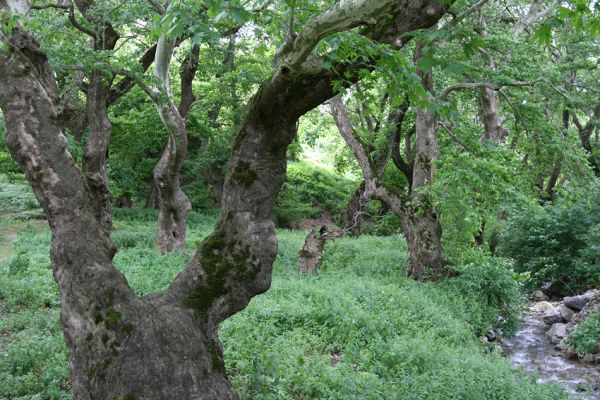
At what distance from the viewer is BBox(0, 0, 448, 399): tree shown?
3873 millimetres

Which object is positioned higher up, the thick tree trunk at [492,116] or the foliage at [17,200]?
the thick tree trunk at [492,116]

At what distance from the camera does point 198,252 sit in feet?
14.8

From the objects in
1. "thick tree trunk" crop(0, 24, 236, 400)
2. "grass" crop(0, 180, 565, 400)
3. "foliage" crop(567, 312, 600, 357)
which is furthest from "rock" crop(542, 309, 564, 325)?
"thick tree trunk" crop(0, 24, 236, 400)

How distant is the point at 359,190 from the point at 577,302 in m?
9.54

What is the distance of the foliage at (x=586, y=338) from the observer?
10.3m

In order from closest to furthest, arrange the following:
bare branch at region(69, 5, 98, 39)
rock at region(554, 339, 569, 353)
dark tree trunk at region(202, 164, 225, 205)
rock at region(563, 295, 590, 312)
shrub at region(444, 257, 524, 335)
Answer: rock at region(554, 339, 569, 353), shrub at region(444, 257, 524, 335), bare branch at region(69, 5, 98, 39), rock at region(563, 295, 590, 312), dark tree trunk at region(202, 164, 225, 205)

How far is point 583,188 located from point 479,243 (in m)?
4.31

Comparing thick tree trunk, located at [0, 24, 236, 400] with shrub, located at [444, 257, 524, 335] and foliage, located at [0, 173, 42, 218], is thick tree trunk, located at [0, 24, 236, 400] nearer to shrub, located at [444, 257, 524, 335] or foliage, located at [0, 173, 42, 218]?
shrub, located at [444, 257, 524, 335]

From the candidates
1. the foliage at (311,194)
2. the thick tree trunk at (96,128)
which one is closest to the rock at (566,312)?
the thick tree trunk at (96,128)

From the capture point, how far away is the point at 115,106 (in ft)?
64.3

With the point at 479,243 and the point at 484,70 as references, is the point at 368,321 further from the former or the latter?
the point at 479,243

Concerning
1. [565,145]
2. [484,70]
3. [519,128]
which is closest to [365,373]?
[484,70]

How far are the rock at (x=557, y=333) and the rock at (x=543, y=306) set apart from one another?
2260 mm

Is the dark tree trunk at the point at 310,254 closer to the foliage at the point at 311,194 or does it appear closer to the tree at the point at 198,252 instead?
the tree at the point at 198,252
